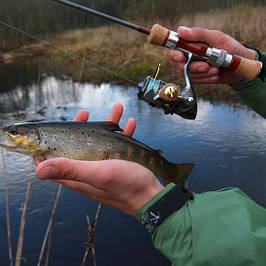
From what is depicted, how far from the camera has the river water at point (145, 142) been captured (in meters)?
3.61

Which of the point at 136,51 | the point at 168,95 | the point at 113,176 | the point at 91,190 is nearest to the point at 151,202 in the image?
the point at 113,176

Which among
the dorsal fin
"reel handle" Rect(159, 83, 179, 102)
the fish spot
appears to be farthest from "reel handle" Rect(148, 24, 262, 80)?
the fish spot

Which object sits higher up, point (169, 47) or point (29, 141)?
point (169, 47)

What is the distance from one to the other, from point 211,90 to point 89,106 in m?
3.46

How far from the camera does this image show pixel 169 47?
2.29 meters

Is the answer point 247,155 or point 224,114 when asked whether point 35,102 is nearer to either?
point 224,114

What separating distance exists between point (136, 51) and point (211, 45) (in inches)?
402

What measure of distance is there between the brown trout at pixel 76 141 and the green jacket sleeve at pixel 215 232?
2.36ft

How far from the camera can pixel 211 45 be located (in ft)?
8.27

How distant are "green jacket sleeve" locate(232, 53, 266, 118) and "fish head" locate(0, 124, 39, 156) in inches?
71.8

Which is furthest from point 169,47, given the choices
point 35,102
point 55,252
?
point 35,102

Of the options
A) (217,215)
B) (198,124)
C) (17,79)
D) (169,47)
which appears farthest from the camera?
(17,79)

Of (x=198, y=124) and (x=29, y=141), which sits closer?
(x=29, y=141)

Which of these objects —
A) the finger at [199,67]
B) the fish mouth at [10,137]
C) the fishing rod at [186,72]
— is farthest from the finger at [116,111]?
the fish mouth at [10,137]
